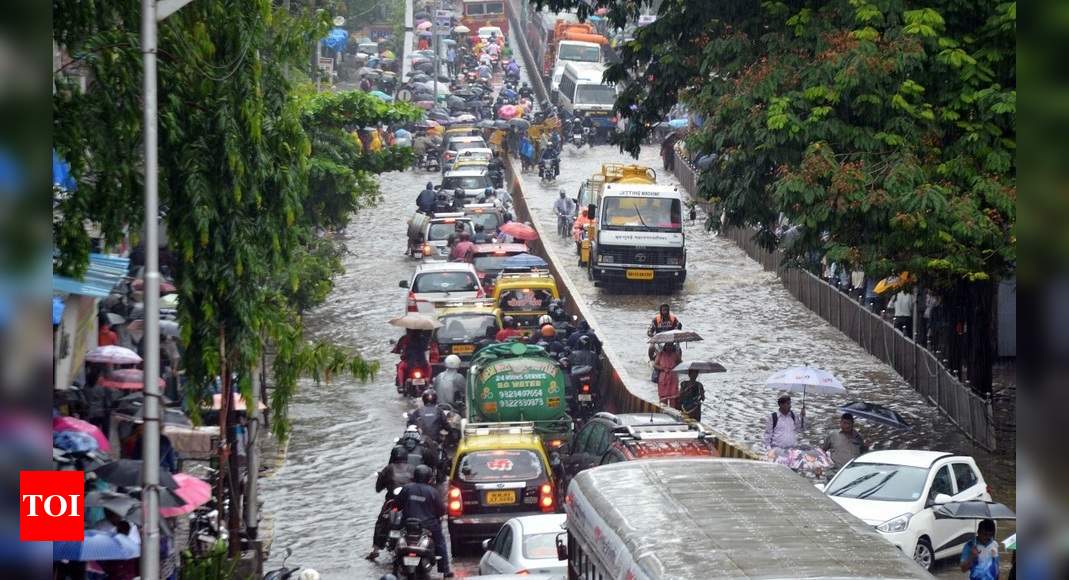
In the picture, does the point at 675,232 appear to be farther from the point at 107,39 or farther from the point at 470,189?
the point at 107,39

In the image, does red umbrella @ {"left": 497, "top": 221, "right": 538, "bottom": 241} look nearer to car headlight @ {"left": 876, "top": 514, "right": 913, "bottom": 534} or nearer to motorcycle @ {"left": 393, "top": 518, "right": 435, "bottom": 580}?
motorcycle @ {"left": 393, "top": 518, "right": 435, "bottom": 580}

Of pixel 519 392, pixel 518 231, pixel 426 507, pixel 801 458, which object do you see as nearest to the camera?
pixel 426 507


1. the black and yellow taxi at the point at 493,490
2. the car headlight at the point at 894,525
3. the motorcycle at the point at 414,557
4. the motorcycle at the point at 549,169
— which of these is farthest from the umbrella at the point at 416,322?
the motorcycle at the point at 549,169

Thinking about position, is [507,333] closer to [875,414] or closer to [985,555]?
[875,414]

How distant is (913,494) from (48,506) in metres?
12.6

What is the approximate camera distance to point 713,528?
33.0 feet

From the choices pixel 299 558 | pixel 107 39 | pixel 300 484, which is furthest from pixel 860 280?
pixel 107 39

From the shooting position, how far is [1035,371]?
2.46m

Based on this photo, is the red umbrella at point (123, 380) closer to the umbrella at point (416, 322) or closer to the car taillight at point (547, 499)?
the car taillight at point (547, 499)

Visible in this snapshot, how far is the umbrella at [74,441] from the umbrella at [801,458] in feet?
30.8

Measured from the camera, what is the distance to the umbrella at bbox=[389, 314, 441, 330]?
27.0 m

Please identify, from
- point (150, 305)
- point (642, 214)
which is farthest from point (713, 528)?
point (642, 214)

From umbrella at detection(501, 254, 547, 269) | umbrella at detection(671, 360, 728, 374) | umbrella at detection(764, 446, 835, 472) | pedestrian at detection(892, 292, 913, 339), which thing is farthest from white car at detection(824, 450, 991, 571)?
umbrella at detection(501, 254, 547, 269)

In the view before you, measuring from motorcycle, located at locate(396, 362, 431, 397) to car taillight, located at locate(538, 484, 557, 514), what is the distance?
31.8 feet
